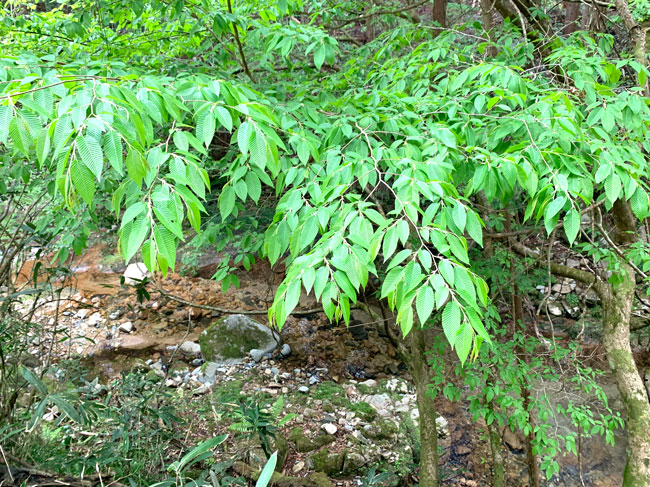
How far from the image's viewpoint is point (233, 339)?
5.66 metres

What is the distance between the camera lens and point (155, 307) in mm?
6461

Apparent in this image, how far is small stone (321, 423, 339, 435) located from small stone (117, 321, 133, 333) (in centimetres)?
328

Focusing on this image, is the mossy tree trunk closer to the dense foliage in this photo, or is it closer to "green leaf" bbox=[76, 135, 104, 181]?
the dense foliage

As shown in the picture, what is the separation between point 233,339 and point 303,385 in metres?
1.17

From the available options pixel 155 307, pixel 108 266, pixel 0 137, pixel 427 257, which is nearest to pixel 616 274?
pixel 427 257

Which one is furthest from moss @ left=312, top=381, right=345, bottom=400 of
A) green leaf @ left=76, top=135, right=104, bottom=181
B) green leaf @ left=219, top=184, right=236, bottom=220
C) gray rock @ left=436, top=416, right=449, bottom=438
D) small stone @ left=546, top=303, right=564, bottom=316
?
green leaf @ left=76, top=135, right=104, bottom=181

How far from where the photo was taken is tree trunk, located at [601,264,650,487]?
8.32 feet

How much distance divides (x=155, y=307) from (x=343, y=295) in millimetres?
5940

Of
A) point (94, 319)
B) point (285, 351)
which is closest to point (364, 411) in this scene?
point (285, 351)

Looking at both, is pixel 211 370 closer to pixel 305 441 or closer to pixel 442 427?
pixel 305 441

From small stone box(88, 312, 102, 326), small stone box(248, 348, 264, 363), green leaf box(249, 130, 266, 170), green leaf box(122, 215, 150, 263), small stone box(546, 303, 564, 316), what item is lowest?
small stone box(88, 312, 102, 326)

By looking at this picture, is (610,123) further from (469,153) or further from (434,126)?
(434,126)

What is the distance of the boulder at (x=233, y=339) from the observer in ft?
18.1

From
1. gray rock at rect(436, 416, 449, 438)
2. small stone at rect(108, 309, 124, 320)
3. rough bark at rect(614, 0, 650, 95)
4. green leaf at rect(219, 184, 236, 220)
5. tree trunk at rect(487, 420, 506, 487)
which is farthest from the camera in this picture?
small stone at rect(108, 309, 124, 320)
